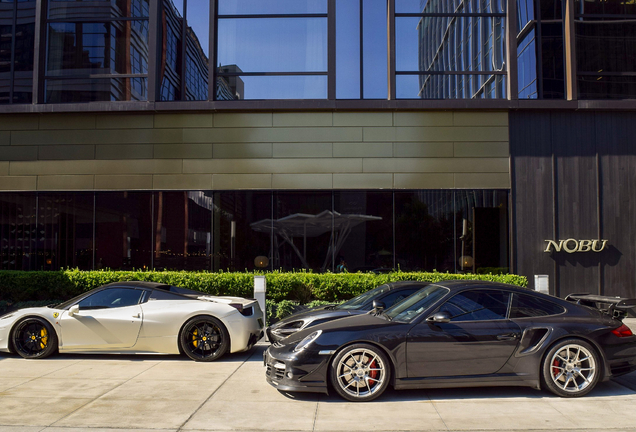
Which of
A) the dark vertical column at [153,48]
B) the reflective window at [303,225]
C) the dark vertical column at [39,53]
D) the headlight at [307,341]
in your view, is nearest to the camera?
the headlight at [307,341]

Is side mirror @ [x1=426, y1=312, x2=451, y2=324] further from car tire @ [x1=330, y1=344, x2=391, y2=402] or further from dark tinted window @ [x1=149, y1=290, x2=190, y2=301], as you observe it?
dark tinted window @ [x1=149, y1=290, x2=190, y2=301]

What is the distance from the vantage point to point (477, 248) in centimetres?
1325

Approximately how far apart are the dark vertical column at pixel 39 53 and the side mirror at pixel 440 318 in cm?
1263

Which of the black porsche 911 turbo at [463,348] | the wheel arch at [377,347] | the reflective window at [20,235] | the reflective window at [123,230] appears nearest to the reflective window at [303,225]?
the reflective window at [123,230]

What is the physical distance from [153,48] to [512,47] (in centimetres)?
933

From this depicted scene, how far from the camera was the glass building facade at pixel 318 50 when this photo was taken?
536 inches

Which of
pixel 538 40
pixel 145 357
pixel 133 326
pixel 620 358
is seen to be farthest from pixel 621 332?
pixel 538 40

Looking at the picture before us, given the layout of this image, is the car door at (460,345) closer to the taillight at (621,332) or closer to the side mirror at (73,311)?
the taillight at (621,332)

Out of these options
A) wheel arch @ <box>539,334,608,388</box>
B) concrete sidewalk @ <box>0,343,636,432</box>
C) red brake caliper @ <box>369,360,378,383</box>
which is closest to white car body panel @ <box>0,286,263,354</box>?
concrete sidewalk @ <box>0,343,636,432</box>

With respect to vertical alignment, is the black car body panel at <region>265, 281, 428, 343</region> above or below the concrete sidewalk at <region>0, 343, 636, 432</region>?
above

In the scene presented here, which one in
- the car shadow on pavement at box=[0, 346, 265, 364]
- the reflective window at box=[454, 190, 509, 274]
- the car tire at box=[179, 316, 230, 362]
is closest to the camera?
the car tire at box=[179, 316, 230, 362]

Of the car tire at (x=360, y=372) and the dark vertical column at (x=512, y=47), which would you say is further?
the dark vertical column at (x=512, y=47)

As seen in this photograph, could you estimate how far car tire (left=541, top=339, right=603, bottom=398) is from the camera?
5.85m

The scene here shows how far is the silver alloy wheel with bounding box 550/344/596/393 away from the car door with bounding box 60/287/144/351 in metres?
5.67
